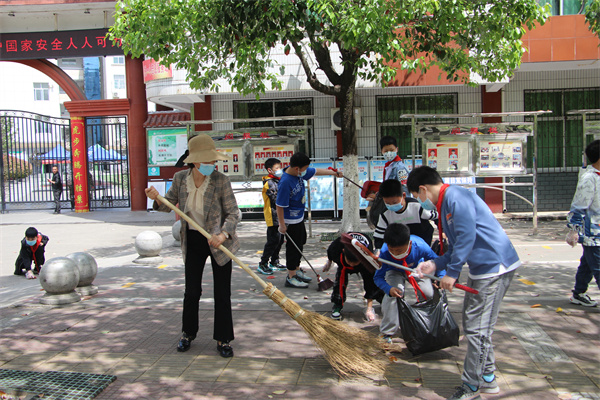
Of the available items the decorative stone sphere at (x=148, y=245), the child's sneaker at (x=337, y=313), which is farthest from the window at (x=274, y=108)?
the child's sneaker at (x=337, y=313)

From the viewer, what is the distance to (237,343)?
473cm

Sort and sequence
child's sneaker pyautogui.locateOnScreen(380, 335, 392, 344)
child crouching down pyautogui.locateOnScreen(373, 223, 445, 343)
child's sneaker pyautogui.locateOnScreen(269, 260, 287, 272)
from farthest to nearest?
1. child's sneaker pyautogui.locateOnScreen(269, 260, 287, 272)
2. child's sneaker pyautogui.locateOnScreen(380, 335, 392, 344)
3. child crouching down pyautogui.locateOnScreen(373, 223, 445, 343)

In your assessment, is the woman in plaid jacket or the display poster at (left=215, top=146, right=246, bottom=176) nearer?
the woman in plaid jacket

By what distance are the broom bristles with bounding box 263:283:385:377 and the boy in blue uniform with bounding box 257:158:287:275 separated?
311 centimetres

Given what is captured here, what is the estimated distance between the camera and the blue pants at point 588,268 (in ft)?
17.0

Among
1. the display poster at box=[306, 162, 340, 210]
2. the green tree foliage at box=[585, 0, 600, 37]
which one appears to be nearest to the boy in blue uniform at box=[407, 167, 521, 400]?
the green tree foliage at box=[585, 0, 600, 37]

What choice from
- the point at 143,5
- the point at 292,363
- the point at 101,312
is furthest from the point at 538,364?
the point at 143,5

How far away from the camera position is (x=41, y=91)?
37656 millimetres

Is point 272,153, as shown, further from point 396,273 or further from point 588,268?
point 588,268

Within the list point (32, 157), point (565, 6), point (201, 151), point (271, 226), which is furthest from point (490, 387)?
point (32, 157)

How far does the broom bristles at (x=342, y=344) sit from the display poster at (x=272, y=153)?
5.75 m

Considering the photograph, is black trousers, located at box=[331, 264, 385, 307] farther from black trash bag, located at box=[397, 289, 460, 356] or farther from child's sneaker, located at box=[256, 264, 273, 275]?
child's sneaker, located at box=[256, 264, 273, 275]

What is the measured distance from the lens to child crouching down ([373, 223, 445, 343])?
168 inches

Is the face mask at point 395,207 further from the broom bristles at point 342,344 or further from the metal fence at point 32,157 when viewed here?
the metal fence at point 32,157
